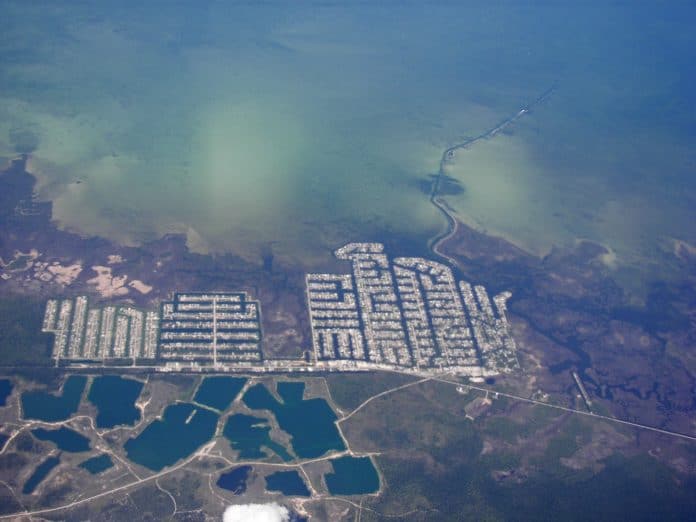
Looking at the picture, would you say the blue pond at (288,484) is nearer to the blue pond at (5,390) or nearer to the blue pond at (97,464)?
the blue pond at (97,464)

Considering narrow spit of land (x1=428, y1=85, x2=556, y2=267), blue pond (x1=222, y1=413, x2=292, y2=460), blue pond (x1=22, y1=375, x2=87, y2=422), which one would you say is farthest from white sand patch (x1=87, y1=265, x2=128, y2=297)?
narrow spit of land (x1=428, y1=85, x2=556, y2=267)

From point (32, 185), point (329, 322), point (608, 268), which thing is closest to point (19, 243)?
point (32, 185)

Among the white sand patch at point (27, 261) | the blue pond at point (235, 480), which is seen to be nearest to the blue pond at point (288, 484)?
the blue pond at point (235, 480)

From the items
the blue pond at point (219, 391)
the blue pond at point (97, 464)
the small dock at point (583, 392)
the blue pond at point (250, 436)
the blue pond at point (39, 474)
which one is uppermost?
the small dock at point (583, 392)

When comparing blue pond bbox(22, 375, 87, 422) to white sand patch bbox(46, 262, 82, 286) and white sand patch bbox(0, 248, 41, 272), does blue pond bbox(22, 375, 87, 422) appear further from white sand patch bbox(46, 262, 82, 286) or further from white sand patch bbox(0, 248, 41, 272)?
white sand patch bbox(0, 248, 41, 272)

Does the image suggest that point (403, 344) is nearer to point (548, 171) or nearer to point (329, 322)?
point (329, 322)

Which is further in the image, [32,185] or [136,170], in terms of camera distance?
[136,170]
